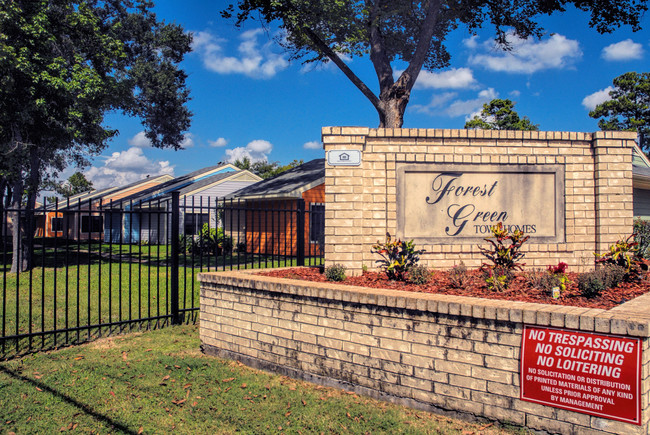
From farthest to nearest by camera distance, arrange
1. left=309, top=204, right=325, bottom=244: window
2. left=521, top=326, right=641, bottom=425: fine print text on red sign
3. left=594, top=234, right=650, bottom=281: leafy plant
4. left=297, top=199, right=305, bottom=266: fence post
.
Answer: left=297, top=199, right=305, bottom=266: fence post → left=309, top=204, right=325, bottom=244: window → left=594, top=234, right=650, bottom=281: leafy plant → left=521, top=326, right=641, bottom=425: fine print text on red sign

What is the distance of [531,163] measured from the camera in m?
7.16

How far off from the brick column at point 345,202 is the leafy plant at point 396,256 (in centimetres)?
34

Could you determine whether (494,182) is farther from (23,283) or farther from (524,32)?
(23,283)

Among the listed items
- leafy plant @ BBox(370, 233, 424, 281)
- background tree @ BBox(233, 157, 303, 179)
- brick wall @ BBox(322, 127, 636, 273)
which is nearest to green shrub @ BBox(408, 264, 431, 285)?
leafy plant @ BBox(370, 233, 424, 281)

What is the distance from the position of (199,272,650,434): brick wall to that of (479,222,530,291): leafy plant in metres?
1.24

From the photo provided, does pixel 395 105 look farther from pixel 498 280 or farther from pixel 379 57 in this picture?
pixel 498 280

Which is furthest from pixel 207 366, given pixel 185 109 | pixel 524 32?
pixel 185 109

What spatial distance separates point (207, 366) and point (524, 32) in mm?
15639

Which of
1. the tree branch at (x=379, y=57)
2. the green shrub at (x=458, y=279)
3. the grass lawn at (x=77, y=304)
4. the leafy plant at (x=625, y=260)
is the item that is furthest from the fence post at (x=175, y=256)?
the tree branch at (x=379, y=57)

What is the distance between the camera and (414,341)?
187 inches

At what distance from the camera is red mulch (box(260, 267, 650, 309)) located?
16.6 ft

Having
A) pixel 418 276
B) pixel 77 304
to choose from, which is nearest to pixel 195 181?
pixel 77 304

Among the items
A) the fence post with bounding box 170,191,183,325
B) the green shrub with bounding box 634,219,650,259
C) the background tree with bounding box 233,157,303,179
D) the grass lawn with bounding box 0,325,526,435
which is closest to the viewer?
the grass lawn with bounding box 0,325,526,435

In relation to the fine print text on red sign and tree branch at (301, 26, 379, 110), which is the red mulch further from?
tree branch at (301, 26, 379, 110)
